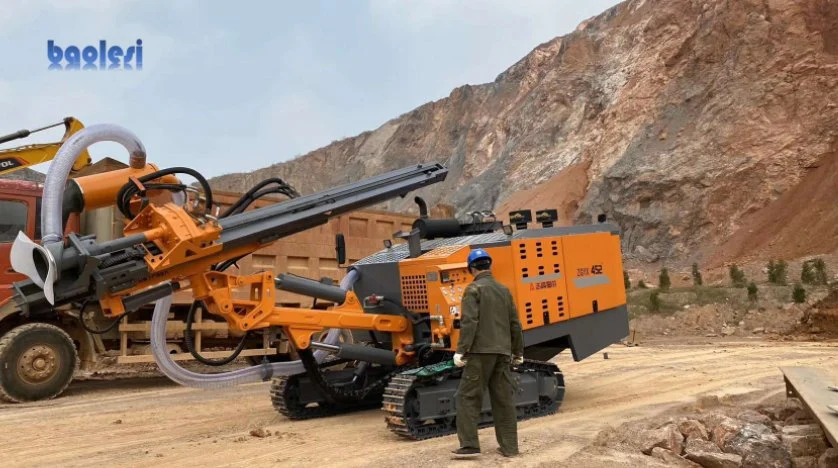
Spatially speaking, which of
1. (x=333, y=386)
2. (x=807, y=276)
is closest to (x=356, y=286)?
(x=333, y=386)

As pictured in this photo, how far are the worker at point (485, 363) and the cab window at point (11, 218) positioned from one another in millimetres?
6695

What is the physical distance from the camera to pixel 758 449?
5.05 metres

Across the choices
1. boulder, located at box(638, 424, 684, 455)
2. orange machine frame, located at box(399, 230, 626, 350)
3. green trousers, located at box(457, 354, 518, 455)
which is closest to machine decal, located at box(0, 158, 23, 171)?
orange machine frame, located at box(399, 230, 626, 350)

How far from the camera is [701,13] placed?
31000 mm

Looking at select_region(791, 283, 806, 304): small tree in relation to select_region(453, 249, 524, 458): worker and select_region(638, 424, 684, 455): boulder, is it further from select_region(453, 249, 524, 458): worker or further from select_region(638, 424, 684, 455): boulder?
select_region(453, 249, 524, 458): worker

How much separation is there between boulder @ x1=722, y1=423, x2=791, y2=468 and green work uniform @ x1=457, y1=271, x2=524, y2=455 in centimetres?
164

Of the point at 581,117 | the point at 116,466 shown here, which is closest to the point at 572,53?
the point at 581,117

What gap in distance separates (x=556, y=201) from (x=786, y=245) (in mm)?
11800

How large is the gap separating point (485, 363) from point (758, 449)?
2.07 metres

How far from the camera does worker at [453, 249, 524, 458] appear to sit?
5.14 meters

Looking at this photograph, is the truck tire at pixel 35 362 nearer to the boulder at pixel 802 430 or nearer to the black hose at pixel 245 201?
the black hose at pixel 245 201

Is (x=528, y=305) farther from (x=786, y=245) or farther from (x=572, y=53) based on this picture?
(x=572, y=53)

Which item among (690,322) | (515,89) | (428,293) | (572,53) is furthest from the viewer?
(515,89)

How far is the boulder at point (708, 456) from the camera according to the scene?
15.8ft
